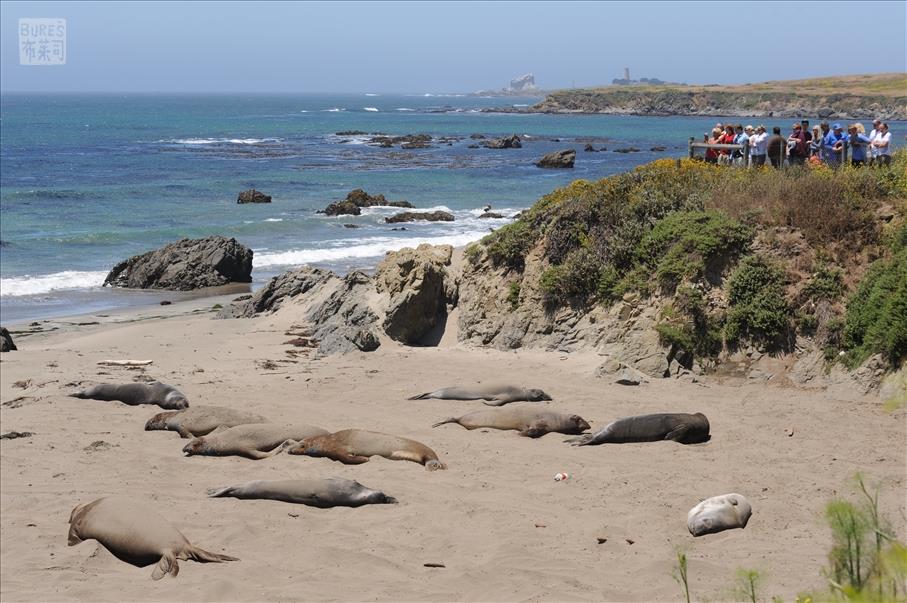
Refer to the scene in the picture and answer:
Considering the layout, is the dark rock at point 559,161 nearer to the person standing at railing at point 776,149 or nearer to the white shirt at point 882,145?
the person standing at railing at point 776,149

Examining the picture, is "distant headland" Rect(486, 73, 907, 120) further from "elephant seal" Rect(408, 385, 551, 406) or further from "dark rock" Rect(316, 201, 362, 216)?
"elephant seal" Rect(408, 385, 551, 406)

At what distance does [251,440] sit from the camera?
11.9m

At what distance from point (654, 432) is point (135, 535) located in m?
6.11

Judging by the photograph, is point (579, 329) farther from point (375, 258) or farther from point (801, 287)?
point (375, 258)

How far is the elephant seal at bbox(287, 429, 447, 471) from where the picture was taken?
37.5ft

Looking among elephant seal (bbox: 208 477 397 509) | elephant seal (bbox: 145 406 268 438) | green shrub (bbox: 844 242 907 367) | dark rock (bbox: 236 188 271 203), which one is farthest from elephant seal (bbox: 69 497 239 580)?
dark rock (bbox: 236 188 271 203)

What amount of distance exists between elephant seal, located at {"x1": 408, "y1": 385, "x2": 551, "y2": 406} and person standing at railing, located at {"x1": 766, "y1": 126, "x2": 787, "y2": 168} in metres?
9.00

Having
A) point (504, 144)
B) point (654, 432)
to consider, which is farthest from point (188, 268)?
point (504, 144)

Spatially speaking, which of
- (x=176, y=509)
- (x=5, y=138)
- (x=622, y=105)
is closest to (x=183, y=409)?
(x=176, y=509)

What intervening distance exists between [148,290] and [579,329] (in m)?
14.6

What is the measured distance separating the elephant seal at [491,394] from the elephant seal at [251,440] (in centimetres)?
250

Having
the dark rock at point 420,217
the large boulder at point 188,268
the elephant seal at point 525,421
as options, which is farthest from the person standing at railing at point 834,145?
the dark rock at point 420,217

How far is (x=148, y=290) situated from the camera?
26.8 metres

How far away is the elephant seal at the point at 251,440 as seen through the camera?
38.8ft
